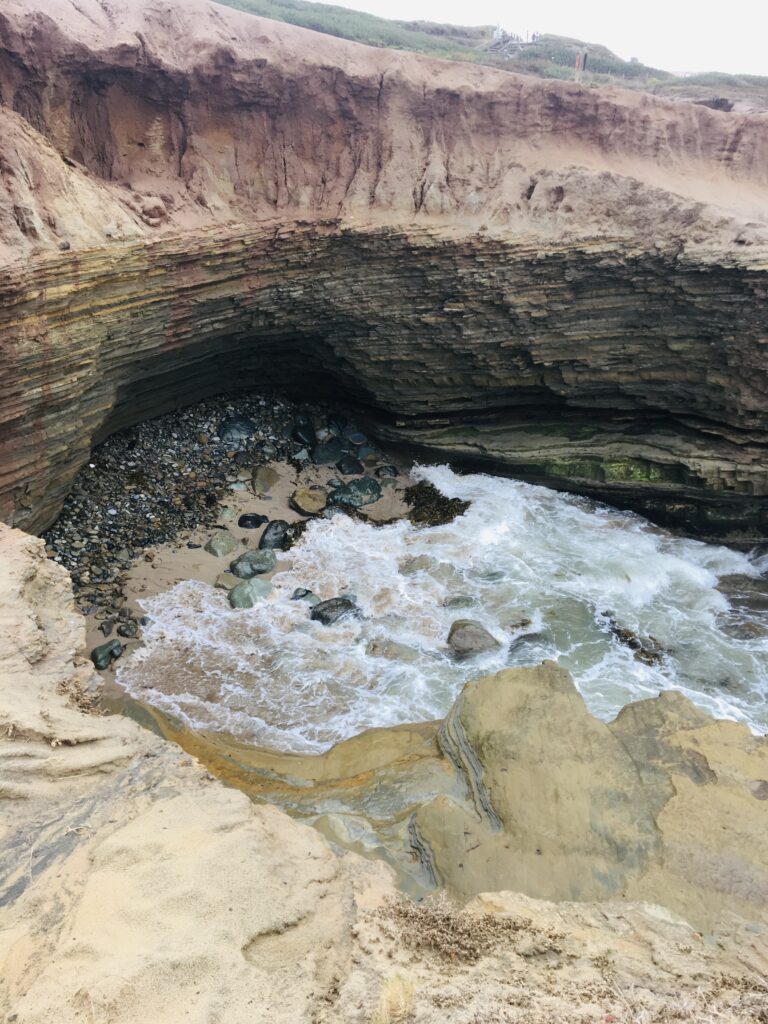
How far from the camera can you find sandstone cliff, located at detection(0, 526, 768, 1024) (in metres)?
3.06

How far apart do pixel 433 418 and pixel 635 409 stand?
3672 millimetres

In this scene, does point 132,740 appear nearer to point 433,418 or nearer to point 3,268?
point 3,268

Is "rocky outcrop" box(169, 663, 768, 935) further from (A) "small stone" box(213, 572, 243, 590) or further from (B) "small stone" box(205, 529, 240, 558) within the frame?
(B) "small stone" box(205, 529, 240, 558)

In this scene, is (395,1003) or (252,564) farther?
(252,564)

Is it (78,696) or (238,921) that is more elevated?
(238,921)

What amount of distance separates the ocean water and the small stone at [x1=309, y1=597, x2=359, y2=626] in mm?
159

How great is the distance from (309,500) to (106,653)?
14.7ft

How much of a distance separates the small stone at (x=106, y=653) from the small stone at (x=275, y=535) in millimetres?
2887

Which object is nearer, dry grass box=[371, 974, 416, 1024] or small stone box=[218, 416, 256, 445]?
dry grass box=[371, 974, 416, 1024]

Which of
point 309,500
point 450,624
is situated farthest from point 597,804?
point 309,500

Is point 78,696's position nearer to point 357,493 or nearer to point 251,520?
point 251,520

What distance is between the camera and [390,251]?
1139 cm

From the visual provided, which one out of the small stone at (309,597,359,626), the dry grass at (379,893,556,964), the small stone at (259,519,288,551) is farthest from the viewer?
the small stone at (259,519,288,551)

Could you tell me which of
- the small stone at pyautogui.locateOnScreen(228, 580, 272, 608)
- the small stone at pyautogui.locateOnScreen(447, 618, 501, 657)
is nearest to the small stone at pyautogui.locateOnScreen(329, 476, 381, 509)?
the small stone at pyautogui.locateOnScreen(228, 580, 272, 608)
